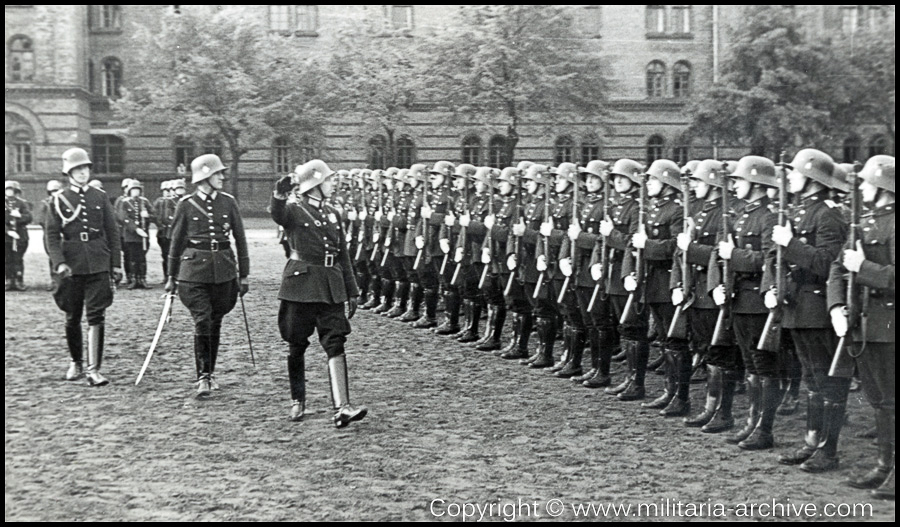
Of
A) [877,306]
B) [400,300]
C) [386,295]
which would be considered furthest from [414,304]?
[877,306]

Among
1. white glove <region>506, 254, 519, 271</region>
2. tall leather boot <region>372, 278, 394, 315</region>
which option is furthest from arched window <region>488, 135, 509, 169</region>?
white glove <region>506, 254, 519, 271</region>

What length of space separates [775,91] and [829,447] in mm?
7823

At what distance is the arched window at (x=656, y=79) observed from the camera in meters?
15.6

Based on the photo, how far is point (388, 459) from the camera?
6.52 m

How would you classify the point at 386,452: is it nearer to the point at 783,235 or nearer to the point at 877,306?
the point at 783,235

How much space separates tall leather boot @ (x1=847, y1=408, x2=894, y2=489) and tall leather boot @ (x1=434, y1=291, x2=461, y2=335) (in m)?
6.83

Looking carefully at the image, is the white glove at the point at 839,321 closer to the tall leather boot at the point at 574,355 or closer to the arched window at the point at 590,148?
the tall leather boot at the point at 574,355

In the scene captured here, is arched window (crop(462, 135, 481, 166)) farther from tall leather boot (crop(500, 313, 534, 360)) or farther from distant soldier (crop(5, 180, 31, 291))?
distant soldier (crop(5, 180, 31, 291))

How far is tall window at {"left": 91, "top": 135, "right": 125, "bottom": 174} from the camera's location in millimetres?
28344

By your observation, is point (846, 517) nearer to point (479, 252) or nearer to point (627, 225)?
point (627, 225)

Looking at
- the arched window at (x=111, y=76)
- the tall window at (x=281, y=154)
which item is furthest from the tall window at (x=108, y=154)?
the tall window at (x=281, y=154)

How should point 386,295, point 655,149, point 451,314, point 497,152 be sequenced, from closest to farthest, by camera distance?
1. point 451,314
2. point 386,295
3. point 655,149
4. point 497,152

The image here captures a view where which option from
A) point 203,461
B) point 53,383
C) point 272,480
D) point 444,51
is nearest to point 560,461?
point 272,480

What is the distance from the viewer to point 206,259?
28.3 feet
